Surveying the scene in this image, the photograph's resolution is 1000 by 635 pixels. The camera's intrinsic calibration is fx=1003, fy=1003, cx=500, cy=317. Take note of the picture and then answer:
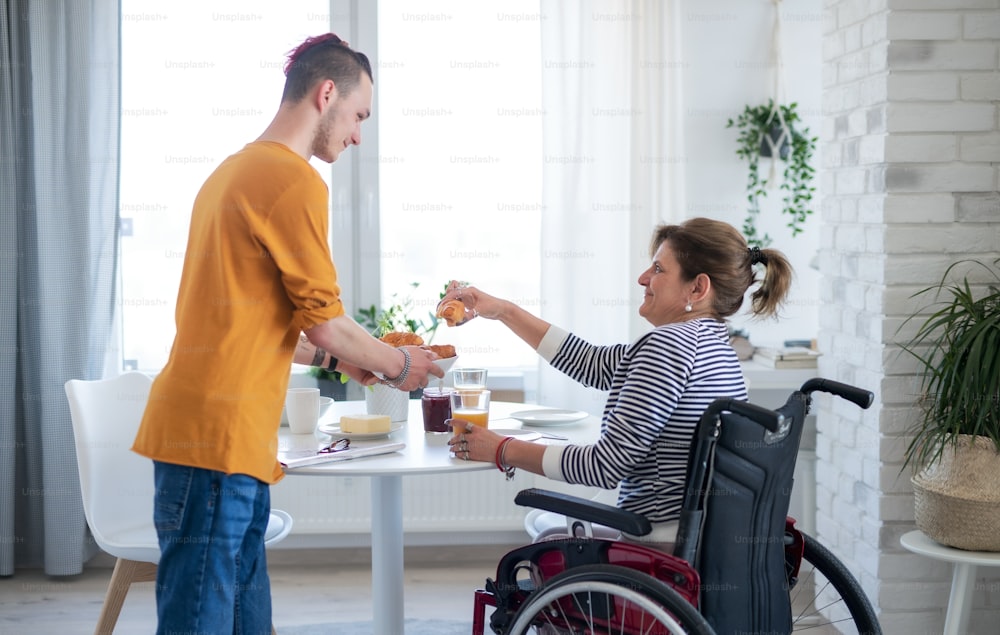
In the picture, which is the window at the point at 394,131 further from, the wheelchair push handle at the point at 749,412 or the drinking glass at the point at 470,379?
the wheelchair push handle at the point at 749,412

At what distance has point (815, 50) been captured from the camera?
386cm

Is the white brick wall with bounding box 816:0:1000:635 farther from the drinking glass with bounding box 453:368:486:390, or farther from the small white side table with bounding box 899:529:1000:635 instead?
the drinking glass with bounding box 453:368:486:390

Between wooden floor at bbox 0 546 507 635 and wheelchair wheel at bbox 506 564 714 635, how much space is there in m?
1.48

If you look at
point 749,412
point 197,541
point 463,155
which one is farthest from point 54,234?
point 749,412

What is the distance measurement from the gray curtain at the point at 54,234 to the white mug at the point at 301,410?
1.54m

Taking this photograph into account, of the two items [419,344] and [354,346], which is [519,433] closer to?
[419,344]

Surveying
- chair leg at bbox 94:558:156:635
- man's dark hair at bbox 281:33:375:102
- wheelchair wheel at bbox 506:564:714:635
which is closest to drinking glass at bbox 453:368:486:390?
wheelchair wheel at bbox 506:564:714:635

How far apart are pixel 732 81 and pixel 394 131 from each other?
4.27 feet

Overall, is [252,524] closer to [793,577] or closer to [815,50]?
[793,577]

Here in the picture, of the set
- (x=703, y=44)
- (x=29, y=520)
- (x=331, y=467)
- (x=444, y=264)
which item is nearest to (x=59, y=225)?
(x=29, y=520)

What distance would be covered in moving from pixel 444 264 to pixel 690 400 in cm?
208

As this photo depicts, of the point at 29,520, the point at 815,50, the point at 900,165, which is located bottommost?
the point at 29,520

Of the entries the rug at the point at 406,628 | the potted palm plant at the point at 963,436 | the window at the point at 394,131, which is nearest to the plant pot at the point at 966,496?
the potted palm plant at the point at 963,436

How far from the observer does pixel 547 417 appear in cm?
248
